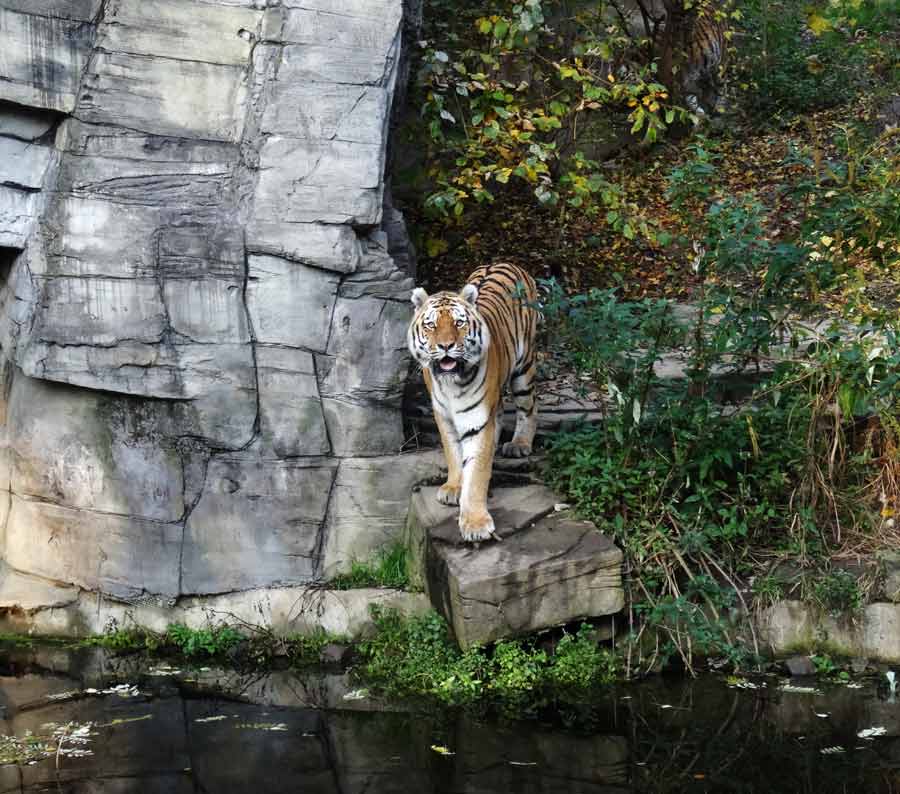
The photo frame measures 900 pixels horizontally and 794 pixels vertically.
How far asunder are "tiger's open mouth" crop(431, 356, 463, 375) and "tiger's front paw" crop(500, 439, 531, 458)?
873 mm

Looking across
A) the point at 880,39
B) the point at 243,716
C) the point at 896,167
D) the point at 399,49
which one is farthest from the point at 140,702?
the point at 880,39

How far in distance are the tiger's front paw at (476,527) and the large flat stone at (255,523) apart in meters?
1.03

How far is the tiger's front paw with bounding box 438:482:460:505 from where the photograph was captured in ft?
20.1

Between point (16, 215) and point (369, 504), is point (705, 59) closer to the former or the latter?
point (369, 504)

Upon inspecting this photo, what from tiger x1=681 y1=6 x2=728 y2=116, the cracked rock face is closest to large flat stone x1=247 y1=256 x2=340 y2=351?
the cracked rock face

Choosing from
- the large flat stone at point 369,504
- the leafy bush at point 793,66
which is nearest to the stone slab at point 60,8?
the large flat stone at point 369,504

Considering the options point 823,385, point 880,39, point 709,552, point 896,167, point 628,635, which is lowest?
point 628,635

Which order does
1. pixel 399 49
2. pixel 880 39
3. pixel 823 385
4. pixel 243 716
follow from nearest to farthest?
pixel 243 716 < pixel 823 385 < pixel 399 49 < pixel 880 39

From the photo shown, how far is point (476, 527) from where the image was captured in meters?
5.75

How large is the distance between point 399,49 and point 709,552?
10.2ft

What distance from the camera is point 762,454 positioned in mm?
6164

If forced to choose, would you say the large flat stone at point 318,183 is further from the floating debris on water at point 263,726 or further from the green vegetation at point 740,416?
the floating debris on water at point 263,726

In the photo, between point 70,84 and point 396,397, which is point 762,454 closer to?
point 396,397

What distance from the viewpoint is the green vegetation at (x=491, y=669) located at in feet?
18.3
